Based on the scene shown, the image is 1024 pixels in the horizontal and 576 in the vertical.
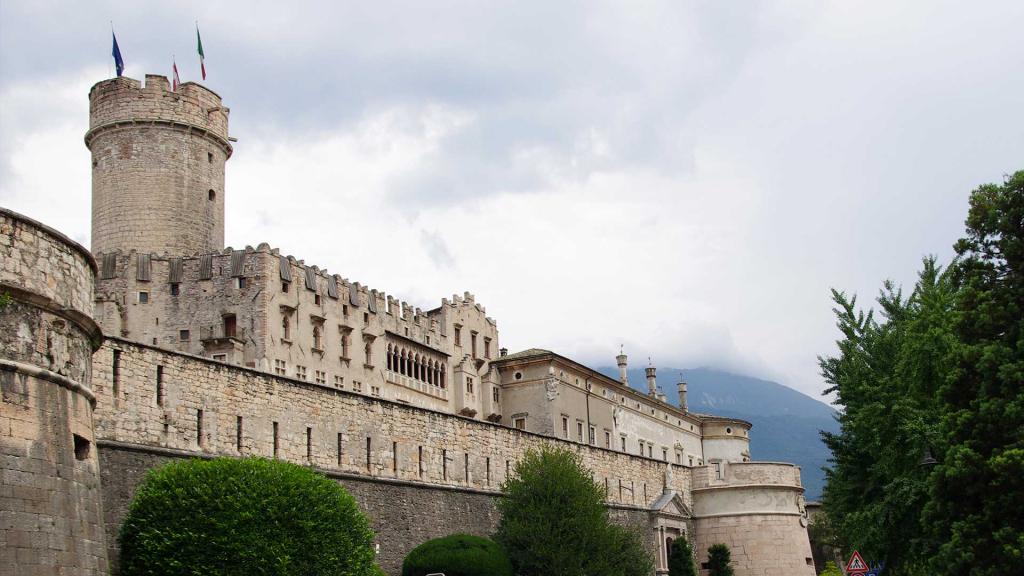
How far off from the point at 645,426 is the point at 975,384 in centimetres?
4682

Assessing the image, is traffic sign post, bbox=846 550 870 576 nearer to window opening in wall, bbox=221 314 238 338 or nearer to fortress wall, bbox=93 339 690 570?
fortress wall, bbox=93 339 690 570

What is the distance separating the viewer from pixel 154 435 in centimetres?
2567

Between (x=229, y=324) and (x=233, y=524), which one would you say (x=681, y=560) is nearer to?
(x=229, y=324)

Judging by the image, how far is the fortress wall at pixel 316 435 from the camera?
81.7ft

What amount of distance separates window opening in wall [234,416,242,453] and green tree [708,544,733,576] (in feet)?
90.4

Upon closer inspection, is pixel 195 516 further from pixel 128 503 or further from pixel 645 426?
pixel 645 426

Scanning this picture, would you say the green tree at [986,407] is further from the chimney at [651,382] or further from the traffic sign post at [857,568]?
the chimney at [651,382]

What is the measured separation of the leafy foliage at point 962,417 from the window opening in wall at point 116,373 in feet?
57.1

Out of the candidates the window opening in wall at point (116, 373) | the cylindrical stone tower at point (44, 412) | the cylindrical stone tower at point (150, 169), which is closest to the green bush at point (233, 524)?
the window opening in wall at point (116, 373)

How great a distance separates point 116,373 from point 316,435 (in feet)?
23.6

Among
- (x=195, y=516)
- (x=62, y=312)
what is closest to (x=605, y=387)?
(x=195, y=516)

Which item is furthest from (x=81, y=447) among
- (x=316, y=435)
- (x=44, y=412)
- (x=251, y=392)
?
(x=316, y=435)

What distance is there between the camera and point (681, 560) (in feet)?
160

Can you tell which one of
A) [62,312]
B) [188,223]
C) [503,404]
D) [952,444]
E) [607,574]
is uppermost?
[188,223]
